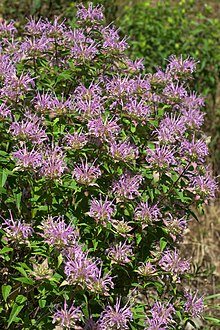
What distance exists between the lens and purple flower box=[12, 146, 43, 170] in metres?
2.18

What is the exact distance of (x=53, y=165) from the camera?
2201 mm

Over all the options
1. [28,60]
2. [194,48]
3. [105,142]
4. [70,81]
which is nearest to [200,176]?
[105,142]

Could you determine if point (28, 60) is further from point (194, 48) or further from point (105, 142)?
point (194, 48)

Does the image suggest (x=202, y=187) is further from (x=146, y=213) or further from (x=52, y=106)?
(x=52, y=106)

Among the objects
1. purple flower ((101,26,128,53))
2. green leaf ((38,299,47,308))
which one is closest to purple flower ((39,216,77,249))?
green leaf ((38,299,47,308))

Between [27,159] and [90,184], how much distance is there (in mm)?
247

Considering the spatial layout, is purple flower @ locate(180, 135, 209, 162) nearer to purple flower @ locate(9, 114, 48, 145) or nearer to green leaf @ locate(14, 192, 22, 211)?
purple flower @ locate(9, 114, 48, 145)

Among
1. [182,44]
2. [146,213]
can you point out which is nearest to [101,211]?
[146,213]

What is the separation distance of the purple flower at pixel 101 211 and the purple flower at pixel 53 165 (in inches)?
6.6

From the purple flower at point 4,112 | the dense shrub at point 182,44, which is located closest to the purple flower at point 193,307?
the purple flower at point 4,112

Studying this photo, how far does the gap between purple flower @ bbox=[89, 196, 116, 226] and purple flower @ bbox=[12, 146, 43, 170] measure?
246mm

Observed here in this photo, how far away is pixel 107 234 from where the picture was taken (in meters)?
2.27

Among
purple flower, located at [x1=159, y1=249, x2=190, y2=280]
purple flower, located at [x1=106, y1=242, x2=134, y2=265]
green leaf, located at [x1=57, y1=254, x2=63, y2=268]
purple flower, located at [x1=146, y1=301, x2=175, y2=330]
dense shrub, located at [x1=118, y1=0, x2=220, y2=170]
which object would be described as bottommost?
dense shrub, located at [x1=118, y1=0, x2=220, y2=170]

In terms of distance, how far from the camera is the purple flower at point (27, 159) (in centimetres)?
218
